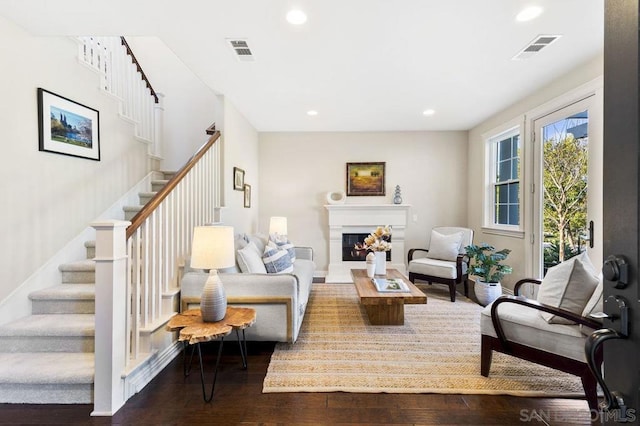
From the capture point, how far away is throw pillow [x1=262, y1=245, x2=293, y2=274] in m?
3.30

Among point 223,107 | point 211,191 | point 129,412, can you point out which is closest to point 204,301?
point 129,412

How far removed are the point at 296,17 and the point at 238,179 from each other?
2.53 m

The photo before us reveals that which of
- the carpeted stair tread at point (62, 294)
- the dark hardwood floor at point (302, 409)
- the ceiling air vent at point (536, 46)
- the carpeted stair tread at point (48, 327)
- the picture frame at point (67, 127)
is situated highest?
the ceiling air vent at point (536, 46)

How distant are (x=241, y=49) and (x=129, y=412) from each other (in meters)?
2.91

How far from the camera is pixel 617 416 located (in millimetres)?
655

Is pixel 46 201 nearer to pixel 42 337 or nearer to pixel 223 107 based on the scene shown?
pixel 42 337

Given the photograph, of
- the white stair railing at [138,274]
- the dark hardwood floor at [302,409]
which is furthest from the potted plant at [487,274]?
the white stair railing at [138,274]

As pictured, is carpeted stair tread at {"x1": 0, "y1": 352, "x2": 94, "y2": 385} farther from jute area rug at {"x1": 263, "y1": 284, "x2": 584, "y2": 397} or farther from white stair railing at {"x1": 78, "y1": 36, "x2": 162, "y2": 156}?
white stair railing at {"x1": 78, "y1": 36, "x2": 162, "y2": 156}

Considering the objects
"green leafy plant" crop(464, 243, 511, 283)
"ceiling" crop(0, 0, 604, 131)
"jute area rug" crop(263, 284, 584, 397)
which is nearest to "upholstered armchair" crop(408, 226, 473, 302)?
"green leafy plant" crop(464, 243, 511, 283)

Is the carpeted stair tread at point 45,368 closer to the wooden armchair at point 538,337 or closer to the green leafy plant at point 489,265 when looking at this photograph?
the wooden armchair at point 538,337

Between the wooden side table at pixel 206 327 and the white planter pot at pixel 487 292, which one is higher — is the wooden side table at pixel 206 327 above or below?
above

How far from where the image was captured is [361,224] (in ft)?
17.5

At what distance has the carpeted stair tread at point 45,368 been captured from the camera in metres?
1.89

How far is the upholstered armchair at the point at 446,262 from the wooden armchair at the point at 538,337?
69.5 inches
